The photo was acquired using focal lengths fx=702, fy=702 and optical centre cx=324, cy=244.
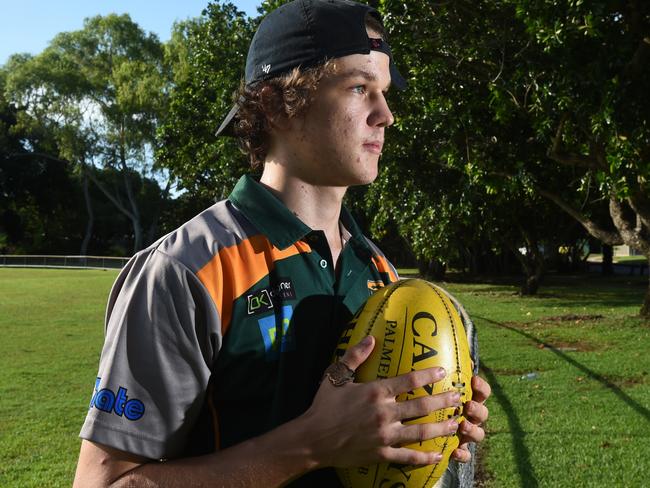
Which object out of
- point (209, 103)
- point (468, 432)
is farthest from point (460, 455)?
point (209, 103)

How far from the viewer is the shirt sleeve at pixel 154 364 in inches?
58.9

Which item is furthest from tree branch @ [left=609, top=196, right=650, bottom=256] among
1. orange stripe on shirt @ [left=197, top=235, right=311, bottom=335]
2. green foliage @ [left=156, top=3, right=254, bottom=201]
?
orange stripe on shirt @ [left=197, top=235, right=311, bottom=335]

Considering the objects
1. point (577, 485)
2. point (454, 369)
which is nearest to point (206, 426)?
point (454, 369)

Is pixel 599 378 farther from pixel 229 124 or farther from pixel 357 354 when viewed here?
pixel 357 354

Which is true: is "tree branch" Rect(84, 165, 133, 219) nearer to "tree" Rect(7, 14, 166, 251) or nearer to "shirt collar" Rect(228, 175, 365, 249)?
"tree" Rect(7, 14, 166, 251)

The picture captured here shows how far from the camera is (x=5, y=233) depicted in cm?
5641

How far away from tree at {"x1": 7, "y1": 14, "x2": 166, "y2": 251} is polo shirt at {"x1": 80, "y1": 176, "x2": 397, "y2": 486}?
47.3 m

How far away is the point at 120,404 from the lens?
150 centimetres

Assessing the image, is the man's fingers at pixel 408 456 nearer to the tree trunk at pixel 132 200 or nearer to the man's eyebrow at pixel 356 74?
the man's eyebrow at pixel 356 74

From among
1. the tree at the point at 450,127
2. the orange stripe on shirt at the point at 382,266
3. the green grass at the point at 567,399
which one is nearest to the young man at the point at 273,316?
the orange stripe on shirt at the point at 382,266

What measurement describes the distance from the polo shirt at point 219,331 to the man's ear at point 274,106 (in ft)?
0.58

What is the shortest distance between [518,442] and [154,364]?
5.90 metres

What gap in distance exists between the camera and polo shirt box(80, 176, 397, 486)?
1.51 meters

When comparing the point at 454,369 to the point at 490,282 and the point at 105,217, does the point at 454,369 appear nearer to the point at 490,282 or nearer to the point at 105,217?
the point at 490,282
